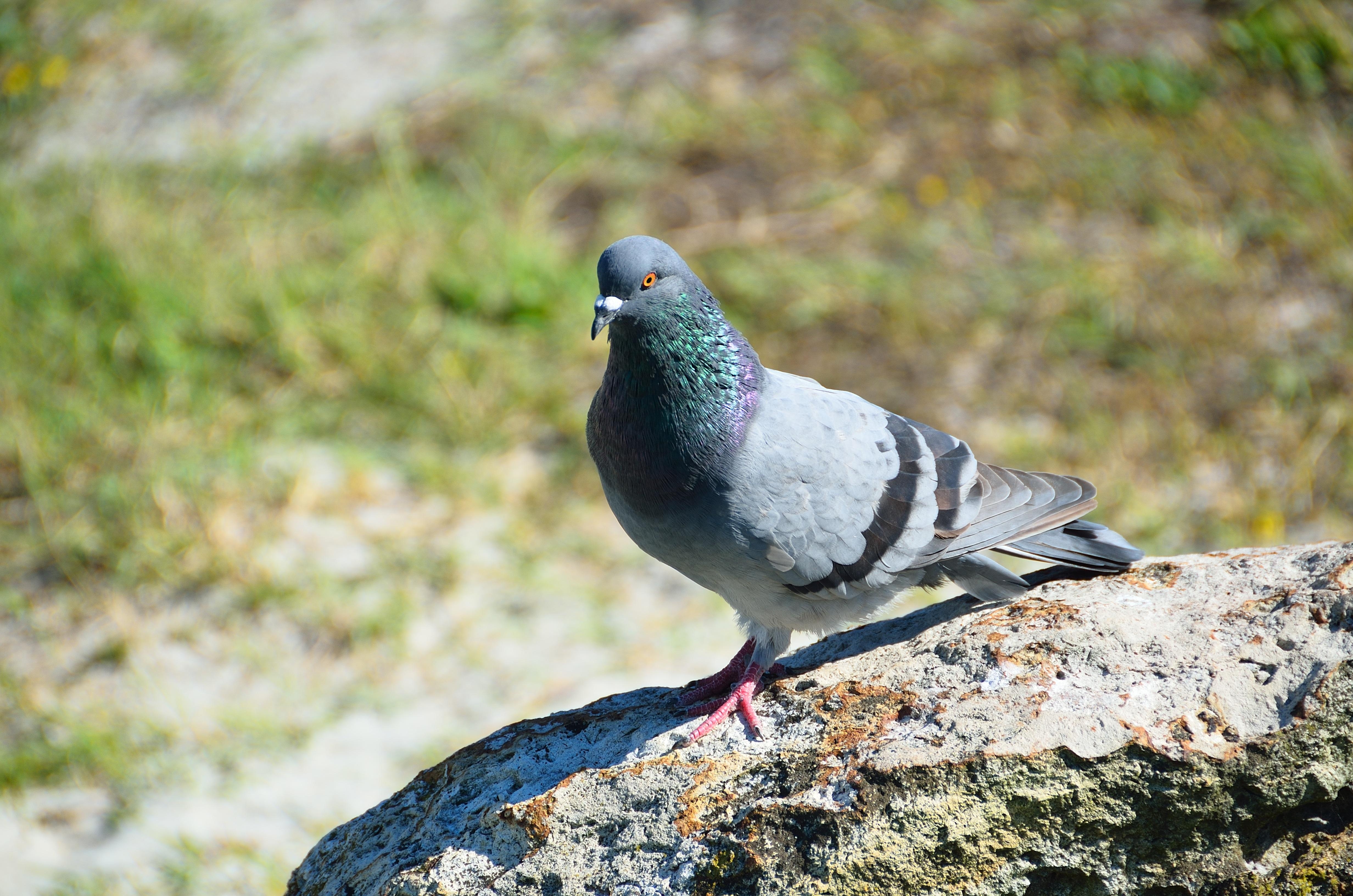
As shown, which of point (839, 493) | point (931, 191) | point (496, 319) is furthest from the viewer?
point (931, 191)

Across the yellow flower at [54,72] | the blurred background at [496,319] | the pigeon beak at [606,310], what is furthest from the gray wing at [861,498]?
the yellow flower at [54,72]

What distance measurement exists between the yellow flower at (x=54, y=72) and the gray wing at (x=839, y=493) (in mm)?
9398

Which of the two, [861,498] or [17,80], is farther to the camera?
[17,80]

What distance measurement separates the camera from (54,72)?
9.79 meters

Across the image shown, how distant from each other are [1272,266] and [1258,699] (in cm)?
516

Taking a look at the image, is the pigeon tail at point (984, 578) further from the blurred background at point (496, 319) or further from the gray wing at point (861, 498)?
the blurred background at point (496, 319)

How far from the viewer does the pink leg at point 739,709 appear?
3066mm

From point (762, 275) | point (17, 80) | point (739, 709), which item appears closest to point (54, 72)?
point (17, 80)

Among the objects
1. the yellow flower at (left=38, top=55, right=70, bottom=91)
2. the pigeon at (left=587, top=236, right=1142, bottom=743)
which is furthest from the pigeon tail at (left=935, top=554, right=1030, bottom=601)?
the yellow flower at (left=38, top=55, right=70, bottom=91)

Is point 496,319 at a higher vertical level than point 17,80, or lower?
lower

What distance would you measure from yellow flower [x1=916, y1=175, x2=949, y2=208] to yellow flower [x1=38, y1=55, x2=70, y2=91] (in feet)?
26.3

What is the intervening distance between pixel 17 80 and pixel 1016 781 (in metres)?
11.1

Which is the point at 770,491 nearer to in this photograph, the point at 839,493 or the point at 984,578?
the point at 839,493

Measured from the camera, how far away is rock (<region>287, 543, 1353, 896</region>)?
2.59 meters
